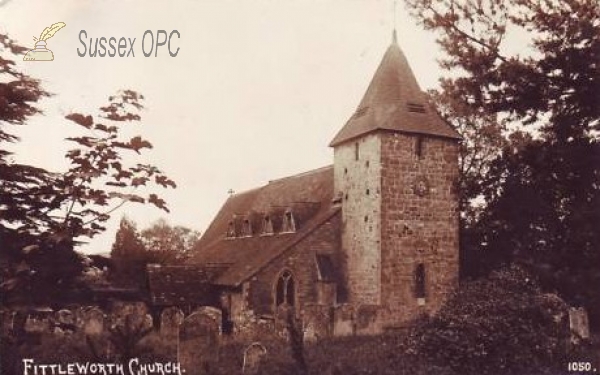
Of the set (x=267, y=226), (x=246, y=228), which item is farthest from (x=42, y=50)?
(x=246, y=228)

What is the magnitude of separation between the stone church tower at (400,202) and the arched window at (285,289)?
2.02m

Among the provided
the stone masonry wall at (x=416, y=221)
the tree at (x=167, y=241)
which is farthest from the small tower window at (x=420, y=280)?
the tree at (x=167, y=241)

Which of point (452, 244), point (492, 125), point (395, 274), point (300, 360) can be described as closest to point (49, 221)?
point (300, 360)

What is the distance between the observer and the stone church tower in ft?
65.7

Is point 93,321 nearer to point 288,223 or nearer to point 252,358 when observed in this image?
point 252,358

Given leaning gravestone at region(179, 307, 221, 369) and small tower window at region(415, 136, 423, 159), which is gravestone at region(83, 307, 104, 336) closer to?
leaning gravestone at region(179, 307, 221, 369)

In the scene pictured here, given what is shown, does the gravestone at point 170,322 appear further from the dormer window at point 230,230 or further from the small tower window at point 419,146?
the dormer window at point 230,230

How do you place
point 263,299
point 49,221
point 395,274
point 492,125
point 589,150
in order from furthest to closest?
point 492,125, point 263,299, point 395,274, point 589,150, point 49,221

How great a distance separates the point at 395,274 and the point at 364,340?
4642mm

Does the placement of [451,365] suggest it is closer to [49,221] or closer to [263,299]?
[49,221]

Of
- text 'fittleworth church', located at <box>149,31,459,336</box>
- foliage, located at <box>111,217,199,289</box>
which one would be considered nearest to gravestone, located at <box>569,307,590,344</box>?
text 'fittleworth church', located at <box>149,31,459,336</box>

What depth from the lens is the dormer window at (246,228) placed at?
93.5ft

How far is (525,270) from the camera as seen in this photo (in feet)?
60.2

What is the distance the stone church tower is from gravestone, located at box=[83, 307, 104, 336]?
8.13 meters
